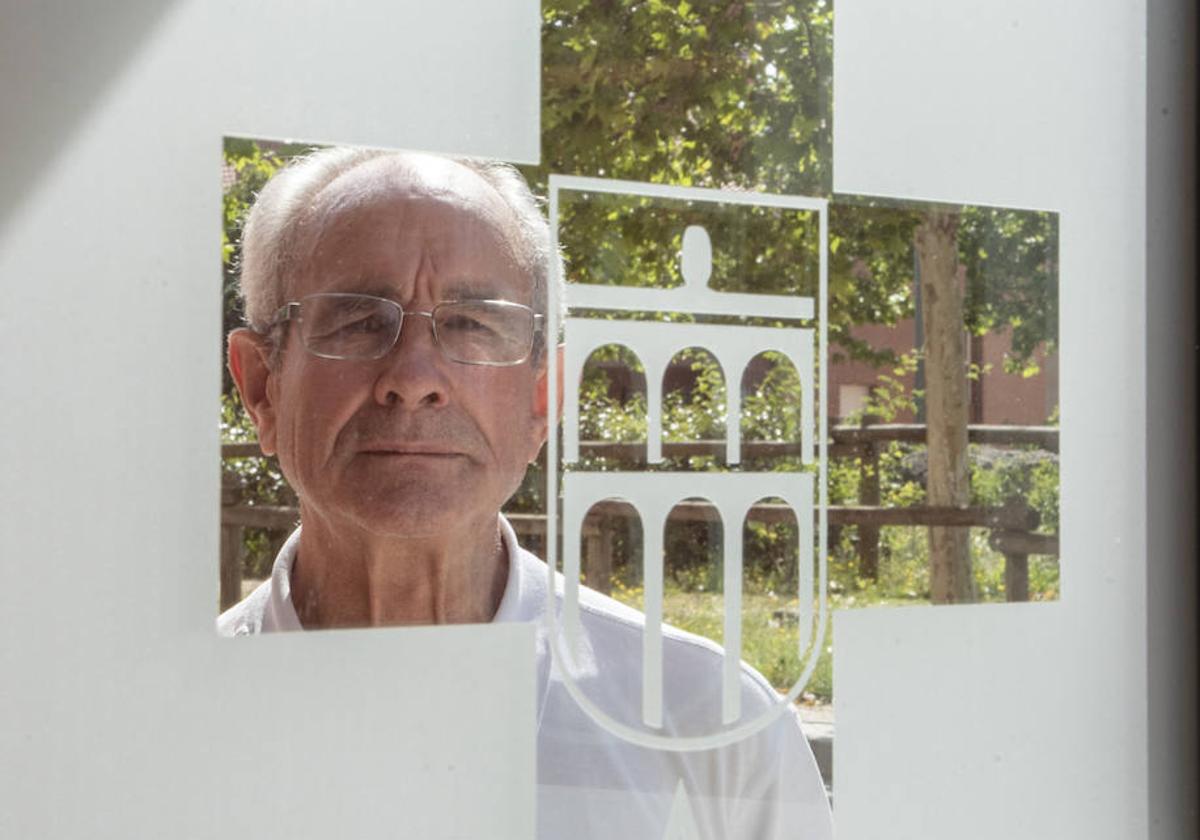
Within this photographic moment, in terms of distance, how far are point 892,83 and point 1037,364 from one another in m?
0.47

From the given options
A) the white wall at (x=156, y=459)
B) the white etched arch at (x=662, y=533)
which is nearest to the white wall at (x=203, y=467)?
the white wall at (x=156, y=459)

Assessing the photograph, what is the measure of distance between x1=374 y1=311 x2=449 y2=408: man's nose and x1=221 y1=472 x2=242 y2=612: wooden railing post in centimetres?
20

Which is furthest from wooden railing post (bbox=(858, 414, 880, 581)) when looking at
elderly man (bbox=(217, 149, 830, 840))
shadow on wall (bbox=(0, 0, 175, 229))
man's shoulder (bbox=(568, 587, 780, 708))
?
shadow on wall (bbox=(0, 0, 175, 229))

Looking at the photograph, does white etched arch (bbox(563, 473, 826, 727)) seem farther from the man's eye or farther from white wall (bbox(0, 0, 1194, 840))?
the man's eye

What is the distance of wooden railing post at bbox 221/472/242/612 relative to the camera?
175 centimetres

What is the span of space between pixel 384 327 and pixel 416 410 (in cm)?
10

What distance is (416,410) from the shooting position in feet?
6.02

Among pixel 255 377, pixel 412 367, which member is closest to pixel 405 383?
pixel 412 367

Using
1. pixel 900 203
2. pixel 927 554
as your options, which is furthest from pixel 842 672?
pixel 900 203

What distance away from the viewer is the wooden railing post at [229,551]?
5.73ft

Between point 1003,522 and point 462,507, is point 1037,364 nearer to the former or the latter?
point 1003,522

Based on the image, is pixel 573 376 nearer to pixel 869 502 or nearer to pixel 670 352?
pixel 670 352

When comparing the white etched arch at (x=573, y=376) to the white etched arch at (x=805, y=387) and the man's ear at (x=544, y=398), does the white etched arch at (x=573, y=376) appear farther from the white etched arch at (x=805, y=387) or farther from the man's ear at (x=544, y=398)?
the white etched arch at (x=805, y=387)

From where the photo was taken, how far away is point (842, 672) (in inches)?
84.3
